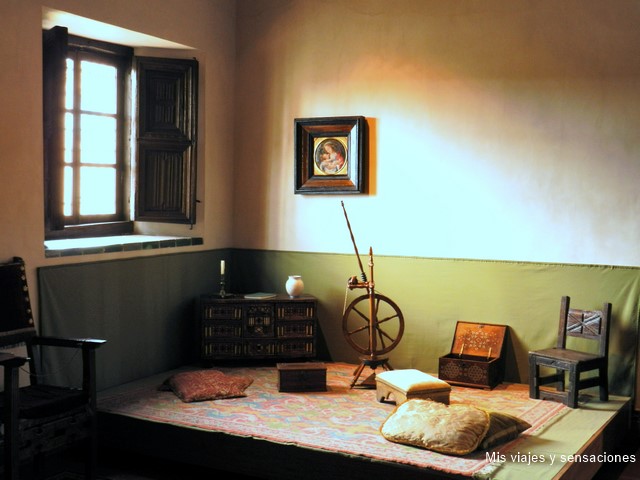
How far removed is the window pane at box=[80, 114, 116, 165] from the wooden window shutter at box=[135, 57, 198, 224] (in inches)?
8.4

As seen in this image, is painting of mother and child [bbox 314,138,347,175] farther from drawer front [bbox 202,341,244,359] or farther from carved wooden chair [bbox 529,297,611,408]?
carved wooden chair [bbox 529,297,611,408]

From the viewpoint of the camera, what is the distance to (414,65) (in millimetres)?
6398

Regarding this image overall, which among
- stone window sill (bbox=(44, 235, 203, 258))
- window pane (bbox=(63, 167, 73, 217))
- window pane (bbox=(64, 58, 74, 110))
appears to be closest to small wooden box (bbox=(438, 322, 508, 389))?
stone window sill (bbox=(44, 235, 203, 258))

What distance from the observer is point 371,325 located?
5.98 meters

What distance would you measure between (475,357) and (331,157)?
6.65 ft

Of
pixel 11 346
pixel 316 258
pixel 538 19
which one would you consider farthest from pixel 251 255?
pixel 538 19

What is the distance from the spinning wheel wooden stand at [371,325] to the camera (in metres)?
5.95

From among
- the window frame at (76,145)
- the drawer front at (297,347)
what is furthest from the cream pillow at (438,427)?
the window frame at (76,145)

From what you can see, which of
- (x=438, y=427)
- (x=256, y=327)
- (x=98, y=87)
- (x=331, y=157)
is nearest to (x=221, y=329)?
(x=256, y=327)

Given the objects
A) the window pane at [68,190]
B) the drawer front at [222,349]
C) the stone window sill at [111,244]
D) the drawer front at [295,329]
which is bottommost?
the drawer front at [222,349]

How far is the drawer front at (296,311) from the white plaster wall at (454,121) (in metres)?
0.59

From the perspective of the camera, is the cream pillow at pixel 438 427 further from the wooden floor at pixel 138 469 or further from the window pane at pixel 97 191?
the window pane at pixel 97 191

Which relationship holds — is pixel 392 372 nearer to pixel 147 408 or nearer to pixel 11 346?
pixel 147 408

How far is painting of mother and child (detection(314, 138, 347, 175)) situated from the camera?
669cm
